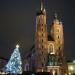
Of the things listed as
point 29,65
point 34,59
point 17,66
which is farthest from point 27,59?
point 17,66

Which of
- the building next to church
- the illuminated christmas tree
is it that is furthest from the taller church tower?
the illuminated christmas tree

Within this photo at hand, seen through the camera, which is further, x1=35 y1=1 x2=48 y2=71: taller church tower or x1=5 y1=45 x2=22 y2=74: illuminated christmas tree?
x1=35 y1=1 x2=48 y2=71: taller church tower

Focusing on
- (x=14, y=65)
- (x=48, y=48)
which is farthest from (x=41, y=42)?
(x=14, y=65)

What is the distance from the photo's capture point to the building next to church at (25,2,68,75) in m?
93.1

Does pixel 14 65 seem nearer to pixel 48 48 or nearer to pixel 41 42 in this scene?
pixel 41 42

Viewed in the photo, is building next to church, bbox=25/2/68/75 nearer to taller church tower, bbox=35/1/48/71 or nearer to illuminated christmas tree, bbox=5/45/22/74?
taller church tower, bbox=35/1/48/71

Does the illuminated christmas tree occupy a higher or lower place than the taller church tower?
lower

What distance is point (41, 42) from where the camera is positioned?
93.8 m

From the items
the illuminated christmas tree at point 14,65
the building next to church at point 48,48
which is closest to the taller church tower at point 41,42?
the building next to church at point 48,48

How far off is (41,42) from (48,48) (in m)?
5.62

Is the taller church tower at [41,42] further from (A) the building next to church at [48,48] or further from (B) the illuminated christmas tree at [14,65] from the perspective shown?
(B) the illuminated christmas tree at [14,65]

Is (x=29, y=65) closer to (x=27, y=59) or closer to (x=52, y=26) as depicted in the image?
(x=27, y=59)

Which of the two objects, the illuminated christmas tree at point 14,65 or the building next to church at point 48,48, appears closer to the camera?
the illuminated christmas tree at point 14,65

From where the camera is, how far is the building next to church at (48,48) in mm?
93125
